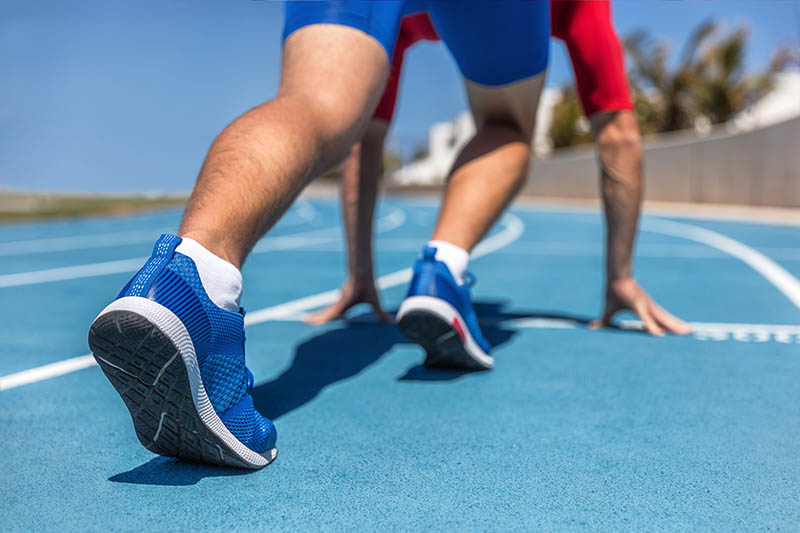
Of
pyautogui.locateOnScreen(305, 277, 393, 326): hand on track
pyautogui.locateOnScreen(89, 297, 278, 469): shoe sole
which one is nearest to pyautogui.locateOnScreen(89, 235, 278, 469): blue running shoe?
pyautogui.locateOnScreen(89, 297, 278, 469): shoe sole

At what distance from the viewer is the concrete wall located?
55.6ft

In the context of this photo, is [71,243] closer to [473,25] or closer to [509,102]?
[509,102]

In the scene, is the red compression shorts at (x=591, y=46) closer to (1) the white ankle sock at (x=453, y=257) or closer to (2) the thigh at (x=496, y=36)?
(2) the thigh at (x=496, y=36)

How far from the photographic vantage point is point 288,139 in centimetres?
169

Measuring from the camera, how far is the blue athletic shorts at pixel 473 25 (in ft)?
6.47

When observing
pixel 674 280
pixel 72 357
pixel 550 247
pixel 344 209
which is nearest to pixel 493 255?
pixel 550 247

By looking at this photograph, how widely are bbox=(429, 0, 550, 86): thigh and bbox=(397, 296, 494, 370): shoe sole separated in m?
0.83

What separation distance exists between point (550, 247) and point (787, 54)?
26712 mm

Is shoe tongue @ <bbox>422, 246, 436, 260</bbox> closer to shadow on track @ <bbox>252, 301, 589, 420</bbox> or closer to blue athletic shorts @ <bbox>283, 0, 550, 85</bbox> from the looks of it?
shadow on track @ <bbox>252, 301, 589, 420</bbox>

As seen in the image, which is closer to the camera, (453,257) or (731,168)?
(453,257)

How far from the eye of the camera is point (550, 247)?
8.37 meters

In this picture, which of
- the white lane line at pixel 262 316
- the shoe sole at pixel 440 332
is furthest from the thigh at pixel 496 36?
the white lane line at pixel 262 316

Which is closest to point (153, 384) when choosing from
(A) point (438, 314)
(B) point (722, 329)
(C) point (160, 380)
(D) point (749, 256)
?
(C) point (160, 380)

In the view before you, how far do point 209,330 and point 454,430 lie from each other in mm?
754
